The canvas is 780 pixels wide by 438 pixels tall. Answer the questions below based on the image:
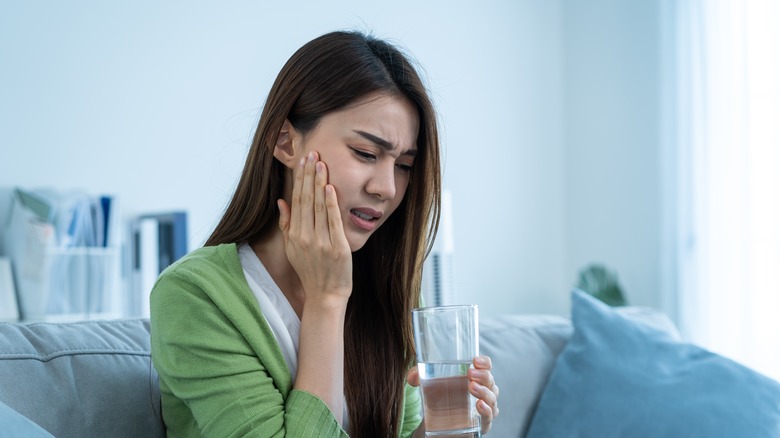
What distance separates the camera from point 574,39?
4.90m

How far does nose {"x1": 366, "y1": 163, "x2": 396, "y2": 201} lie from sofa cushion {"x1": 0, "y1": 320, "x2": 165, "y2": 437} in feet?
1.65

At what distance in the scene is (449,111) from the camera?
14.0 feet

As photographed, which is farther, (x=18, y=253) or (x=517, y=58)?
(x=517, y=58)

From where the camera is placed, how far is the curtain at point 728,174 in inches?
148

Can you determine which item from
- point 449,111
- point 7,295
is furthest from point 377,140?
point 449,111

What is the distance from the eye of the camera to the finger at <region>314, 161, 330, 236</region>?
4.57 ft

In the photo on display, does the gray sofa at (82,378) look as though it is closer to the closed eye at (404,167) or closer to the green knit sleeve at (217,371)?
the green knit sleeve at (217,371)

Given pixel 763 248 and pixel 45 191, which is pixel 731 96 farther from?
pixel 45 191

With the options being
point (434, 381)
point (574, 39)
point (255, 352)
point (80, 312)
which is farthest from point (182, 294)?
point (574, 39)

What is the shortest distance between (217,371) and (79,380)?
0.28m

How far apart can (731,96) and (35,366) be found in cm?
346

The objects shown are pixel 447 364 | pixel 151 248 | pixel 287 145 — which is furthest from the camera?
pixel 151 248

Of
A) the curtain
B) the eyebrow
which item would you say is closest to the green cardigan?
the eyebrow

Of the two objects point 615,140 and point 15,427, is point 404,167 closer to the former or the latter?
point 15,427
